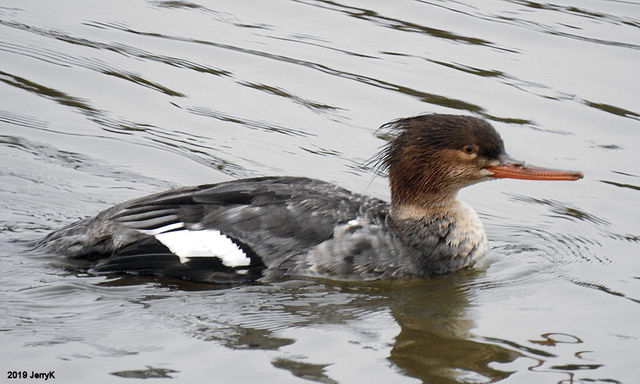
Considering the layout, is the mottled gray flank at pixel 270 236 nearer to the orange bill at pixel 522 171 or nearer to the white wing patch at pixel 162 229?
the white wing patch at pixel 162 229

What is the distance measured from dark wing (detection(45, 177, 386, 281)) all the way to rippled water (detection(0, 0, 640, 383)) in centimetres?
21

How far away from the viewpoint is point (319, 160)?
10.5 metres

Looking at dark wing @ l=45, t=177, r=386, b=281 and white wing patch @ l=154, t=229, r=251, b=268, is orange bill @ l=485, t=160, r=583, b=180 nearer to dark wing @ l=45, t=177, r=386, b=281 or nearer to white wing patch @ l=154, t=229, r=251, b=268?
dark wing @ l=45, t=177, r=386, b=281

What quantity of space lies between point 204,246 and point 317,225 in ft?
2.78

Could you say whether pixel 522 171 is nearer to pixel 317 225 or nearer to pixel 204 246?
pixel 317 225

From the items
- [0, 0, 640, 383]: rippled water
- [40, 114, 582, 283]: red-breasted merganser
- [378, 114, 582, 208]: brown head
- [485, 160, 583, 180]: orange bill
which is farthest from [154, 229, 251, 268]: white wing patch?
[485, 160, 583, 180]: orange bill

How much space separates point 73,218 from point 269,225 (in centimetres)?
192

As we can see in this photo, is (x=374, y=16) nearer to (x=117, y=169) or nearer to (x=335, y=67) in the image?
(x=335, y=67)

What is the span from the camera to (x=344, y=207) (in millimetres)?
8531

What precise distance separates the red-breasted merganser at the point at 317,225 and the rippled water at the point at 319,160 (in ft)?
0.60

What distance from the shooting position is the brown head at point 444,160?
859 cm

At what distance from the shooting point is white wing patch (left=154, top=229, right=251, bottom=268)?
322 inches

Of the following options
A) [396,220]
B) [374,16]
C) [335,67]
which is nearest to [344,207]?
[396,220]

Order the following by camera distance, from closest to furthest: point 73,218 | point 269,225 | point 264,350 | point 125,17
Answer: point 264,350 < point 269,225 < point 73,218 < point 125,17
